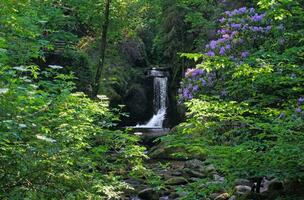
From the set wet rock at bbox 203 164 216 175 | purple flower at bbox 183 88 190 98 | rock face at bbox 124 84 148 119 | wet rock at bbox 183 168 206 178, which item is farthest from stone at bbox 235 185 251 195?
rock face at bbox 124 84 148 119

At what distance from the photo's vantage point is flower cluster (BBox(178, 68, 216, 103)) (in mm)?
10530

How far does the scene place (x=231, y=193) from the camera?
6.91 metres

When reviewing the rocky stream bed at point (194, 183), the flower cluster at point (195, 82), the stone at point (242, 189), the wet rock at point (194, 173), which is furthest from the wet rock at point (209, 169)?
the stone at point (242, 189)

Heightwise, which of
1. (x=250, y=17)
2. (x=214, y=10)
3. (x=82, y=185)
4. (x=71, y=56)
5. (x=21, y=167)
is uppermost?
(x=214, y=10)

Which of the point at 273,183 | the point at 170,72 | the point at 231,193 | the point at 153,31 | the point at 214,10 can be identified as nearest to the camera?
the point at 273,183

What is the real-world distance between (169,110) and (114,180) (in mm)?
15454

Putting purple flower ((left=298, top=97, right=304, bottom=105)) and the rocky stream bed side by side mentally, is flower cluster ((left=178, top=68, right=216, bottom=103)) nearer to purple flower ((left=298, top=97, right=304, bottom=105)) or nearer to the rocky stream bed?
the rocky stream bed

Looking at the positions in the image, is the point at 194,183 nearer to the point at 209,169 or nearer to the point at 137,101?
the point at 209,169

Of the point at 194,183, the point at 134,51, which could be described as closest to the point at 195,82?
the point at 194,183

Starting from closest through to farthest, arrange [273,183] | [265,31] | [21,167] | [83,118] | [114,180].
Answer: [21,167], [83,118], [114,180], [273,183], [265,31]

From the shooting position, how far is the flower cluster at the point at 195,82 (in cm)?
1053

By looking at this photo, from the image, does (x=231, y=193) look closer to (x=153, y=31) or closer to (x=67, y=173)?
(x=67, y=173)

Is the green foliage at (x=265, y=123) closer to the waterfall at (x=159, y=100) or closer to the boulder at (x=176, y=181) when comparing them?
the boulder at (x=176, y=181)

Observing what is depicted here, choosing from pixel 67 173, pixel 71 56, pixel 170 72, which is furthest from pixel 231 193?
pixel 170 72
